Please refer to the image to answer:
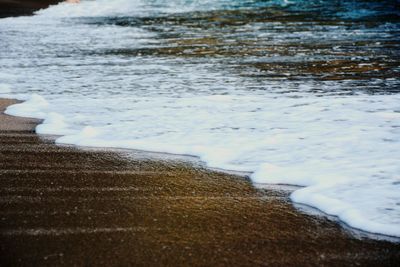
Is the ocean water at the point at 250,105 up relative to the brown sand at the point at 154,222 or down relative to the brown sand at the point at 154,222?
down

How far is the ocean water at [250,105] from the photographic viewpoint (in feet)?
9.95

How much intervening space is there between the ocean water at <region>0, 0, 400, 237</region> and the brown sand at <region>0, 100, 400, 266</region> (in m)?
0.28

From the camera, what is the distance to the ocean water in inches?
119

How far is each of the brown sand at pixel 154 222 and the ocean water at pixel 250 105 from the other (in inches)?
11.1

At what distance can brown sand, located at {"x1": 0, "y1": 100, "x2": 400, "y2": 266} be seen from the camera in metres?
1.96

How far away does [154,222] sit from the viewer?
230cm

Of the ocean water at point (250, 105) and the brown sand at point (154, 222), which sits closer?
the brown sand at point (154, 222)

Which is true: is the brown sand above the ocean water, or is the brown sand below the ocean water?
above

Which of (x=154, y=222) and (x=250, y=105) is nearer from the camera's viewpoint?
(x=154, y=222)

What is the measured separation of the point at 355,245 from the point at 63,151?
2453mm

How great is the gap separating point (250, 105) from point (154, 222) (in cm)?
318

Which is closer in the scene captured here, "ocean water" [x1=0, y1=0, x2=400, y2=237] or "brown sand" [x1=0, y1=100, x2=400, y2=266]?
"brown sand" [x1=0, y1=100, x2=400, y2=266]

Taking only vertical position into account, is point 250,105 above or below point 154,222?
below

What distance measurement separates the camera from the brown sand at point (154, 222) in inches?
77.0
